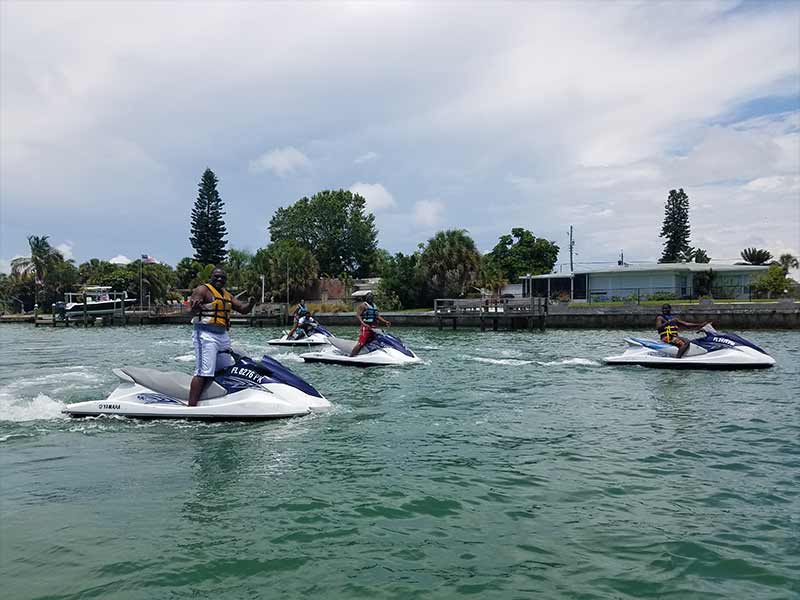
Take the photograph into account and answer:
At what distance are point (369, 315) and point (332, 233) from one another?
3162 inches

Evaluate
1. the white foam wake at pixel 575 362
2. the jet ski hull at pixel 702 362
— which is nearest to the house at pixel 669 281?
the white foam wake at pixel 575 362

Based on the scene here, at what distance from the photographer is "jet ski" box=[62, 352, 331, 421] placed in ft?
35.8

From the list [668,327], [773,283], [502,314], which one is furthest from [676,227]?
[668,327]

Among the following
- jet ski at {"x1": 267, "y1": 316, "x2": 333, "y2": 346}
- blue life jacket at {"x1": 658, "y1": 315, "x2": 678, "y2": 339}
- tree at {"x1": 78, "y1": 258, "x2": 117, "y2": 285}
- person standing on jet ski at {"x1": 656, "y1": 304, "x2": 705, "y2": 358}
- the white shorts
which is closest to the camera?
the white shorts

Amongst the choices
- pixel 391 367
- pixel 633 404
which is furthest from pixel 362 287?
pixel 633 404

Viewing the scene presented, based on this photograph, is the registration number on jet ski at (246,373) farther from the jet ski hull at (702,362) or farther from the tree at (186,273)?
the tree at (186,273)

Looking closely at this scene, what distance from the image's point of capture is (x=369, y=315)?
20.0 m

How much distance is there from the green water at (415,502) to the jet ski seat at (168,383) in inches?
26.3

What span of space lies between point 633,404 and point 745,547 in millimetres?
7289

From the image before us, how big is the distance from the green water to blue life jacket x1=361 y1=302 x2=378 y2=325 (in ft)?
23.5

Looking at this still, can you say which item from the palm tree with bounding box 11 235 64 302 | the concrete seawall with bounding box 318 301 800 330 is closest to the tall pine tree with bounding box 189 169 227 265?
the palm tree with bounding box 11 235 64 302

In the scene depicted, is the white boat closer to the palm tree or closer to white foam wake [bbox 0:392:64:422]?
the palm tree

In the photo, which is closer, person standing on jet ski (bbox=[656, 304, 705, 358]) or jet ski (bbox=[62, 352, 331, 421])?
jet ski (bbox=[62, 352, 331, 421])

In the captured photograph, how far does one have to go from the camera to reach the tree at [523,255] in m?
85.1
